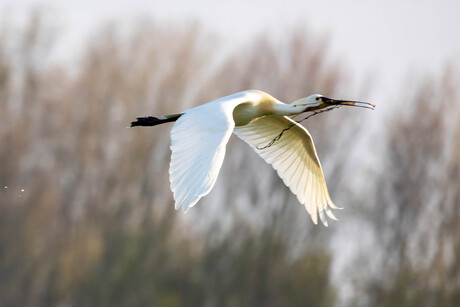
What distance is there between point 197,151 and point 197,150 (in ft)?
0.06

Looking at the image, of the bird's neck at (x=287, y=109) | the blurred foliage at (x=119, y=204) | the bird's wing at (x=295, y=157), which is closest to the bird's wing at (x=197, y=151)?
the bird's neck at (x=287, y=109)

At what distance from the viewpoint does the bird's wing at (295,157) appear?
11961 mm

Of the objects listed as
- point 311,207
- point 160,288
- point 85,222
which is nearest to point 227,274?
point 160,288

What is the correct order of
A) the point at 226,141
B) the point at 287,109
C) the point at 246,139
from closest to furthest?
1. the point at 226,141
2. the point at 287,109
3. the point at 246,139

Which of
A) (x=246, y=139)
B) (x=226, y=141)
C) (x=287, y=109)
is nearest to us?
(x=226, y=141)

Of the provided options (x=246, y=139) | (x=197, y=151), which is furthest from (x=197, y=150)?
(x=246, y=139)

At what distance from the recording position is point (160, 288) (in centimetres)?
Answer: 2562

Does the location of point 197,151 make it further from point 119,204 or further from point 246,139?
point 119,204

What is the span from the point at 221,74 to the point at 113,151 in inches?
130

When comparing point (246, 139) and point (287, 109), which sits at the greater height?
point (287, 109)

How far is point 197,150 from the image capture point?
8.85 m

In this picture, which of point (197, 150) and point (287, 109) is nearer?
point (197, 150)

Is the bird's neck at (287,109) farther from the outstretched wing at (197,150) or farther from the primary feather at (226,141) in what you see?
the outstretched wing at (197,150)

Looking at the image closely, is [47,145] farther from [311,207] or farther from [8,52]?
[311,207]
